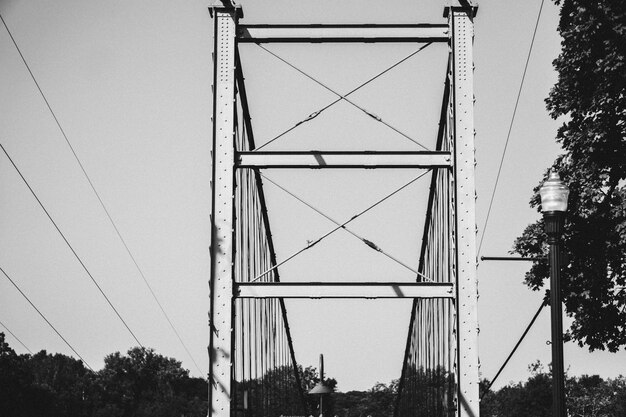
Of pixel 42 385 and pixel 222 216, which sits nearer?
pixel 222 216

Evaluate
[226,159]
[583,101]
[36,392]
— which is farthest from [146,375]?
[226,159]

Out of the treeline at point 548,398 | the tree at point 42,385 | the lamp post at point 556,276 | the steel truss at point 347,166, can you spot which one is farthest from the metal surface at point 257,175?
the treeline at point 548,398

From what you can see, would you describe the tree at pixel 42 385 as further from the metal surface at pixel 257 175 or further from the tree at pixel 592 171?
the tree at pixel 592 171

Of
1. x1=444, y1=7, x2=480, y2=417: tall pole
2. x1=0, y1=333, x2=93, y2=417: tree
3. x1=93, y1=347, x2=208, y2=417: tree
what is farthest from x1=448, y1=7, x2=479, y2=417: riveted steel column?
x1=93, y1=347, x2=208, y2=417: tree

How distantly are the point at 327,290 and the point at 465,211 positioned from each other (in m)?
1.57

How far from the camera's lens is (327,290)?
10.1 m

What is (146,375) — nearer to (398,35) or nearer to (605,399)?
(605,399)

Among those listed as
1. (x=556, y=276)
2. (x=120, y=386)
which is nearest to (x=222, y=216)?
(x=556, y=276)

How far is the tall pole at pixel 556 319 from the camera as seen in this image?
966 centimetres

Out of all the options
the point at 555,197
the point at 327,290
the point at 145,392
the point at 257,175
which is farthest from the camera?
the point at 145,392

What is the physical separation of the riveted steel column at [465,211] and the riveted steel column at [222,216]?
2.20 m

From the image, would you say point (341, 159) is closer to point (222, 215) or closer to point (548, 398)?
point (222, 215)

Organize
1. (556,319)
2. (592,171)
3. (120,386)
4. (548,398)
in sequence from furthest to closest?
(120,386) → (548,398) → (592,171) → (556,319)

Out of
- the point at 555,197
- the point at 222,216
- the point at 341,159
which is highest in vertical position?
the point at 341,159
